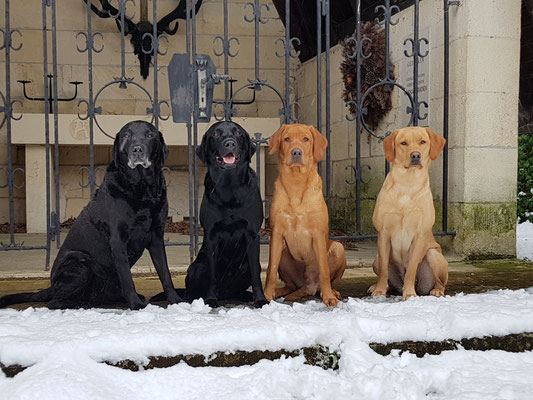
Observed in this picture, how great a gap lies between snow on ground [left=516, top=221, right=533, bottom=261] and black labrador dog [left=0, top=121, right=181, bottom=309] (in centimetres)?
318

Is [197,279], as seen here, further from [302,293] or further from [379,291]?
A: [379,291]

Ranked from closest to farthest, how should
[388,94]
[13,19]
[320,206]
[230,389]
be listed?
1. [230,389]
2. [320,206]
3. [388,94]
4. [13,19]

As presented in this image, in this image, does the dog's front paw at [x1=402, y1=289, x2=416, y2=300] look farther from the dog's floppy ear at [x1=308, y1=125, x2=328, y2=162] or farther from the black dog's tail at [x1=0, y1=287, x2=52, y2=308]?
the black dog's tail at [x1=0, y1=287, x2=52, y2=308]

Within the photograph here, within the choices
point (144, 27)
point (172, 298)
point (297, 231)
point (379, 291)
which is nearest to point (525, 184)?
point (379, 291)

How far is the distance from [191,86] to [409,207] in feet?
5.99

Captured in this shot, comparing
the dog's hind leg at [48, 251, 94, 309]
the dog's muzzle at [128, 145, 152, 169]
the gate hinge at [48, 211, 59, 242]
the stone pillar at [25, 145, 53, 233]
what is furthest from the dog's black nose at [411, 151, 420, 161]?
the stone pillar at [25, 145, 53, 233]

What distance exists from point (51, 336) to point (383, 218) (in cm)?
154

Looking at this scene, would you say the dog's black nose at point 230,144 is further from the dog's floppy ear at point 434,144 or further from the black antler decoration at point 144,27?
the black antler decoration at point 144,27

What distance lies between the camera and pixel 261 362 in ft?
6.85

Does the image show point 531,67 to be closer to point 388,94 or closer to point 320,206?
point 388,94

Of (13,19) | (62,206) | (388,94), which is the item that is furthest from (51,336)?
(13,19)

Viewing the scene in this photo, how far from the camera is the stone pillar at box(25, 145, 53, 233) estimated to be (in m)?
6.58

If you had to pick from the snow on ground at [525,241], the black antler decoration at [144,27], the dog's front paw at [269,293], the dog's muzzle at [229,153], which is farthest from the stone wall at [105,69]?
the dog's muzzle at [229,153]

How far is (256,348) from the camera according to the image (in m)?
2.12
